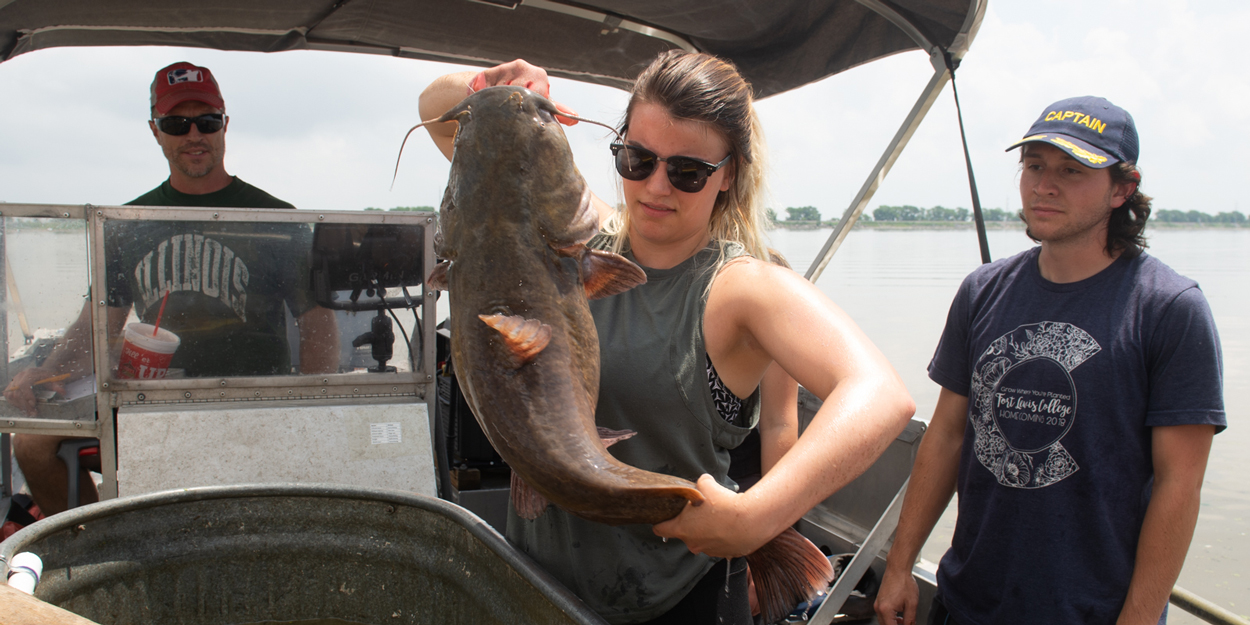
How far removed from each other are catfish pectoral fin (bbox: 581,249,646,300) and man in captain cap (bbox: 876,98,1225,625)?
1.67m

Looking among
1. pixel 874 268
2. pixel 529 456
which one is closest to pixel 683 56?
pixel 529 456

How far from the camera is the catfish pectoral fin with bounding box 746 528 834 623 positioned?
59.9 inches

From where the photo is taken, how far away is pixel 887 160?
3781 mm

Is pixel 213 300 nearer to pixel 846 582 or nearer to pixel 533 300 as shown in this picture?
pixel 533 300

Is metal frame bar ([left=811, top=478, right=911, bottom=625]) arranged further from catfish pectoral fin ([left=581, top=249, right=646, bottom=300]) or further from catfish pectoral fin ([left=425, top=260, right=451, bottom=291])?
catfish pectoral fin ([left=425, top=260, right=451, bottom=291])

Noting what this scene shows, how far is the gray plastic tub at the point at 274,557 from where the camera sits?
1641 mm

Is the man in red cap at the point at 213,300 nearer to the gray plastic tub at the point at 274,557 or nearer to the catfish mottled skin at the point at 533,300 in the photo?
the gray plastic tub at the point at 274,557

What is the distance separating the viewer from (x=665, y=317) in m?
1.59

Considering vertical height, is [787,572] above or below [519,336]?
below

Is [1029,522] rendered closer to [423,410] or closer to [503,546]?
[503,546]

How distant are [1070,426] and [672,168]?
5.33ft

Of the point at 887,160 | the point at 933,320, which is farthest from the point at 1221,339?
the point at 887,160

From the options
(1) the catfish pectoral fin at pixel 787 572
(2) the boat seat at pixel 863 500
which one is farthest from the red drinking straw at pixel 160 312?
(2) the boat seat at pixel 863 500

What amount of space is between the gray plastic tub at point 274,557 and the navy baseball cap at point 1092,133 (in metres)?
2.26
